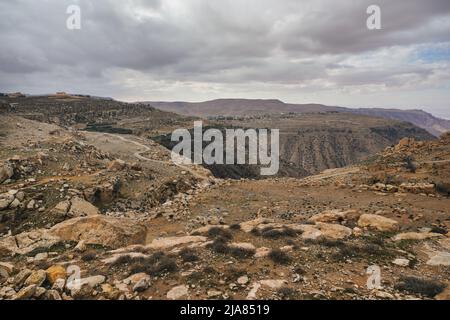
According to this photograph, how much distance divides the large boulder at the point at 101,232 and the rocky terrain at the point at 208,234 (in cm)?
4

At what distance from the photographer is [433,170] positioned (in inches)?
809

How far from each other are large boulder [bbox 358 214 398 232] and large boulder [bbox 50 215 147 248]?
7.69 meters

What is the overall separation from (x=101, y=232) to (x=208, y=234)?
3350mm

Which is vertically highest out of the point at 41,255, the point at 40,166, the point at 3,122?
the point at 3,122

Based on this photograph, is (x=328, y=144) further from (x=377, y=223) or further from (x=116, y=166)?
(x=377, y=223)

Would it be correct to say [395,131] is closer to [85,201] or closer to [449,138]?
[449,138]

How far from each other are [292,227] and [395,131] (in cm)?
14402

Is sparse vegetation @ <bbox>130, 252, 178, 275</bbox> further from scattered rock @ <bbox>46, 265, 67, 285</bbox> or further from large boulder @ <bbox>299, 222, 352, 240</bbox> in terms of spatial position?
large boulder @ <bbox>299, 222, 352, 240</bbox>

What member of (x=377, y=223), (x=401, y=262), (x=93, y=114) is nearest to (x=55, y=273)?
(x=401, y=262)

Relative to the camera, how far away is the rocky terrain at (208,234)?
629cm

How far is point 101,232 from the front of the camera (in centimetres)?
957

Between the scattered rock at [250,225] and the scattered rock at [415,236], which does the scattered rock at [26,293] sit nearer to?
the scattered rock at [250,225]

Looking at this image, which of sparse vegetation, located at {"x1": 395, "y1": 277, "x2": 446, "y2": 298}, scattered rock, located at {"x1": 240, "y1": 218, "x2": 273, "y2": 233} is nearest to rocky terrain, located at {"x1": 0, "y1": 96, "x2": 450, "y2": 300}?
sparse vegetation, located at {"x1": 395, "y1": 277, "x2": 446, "y2": 298}
